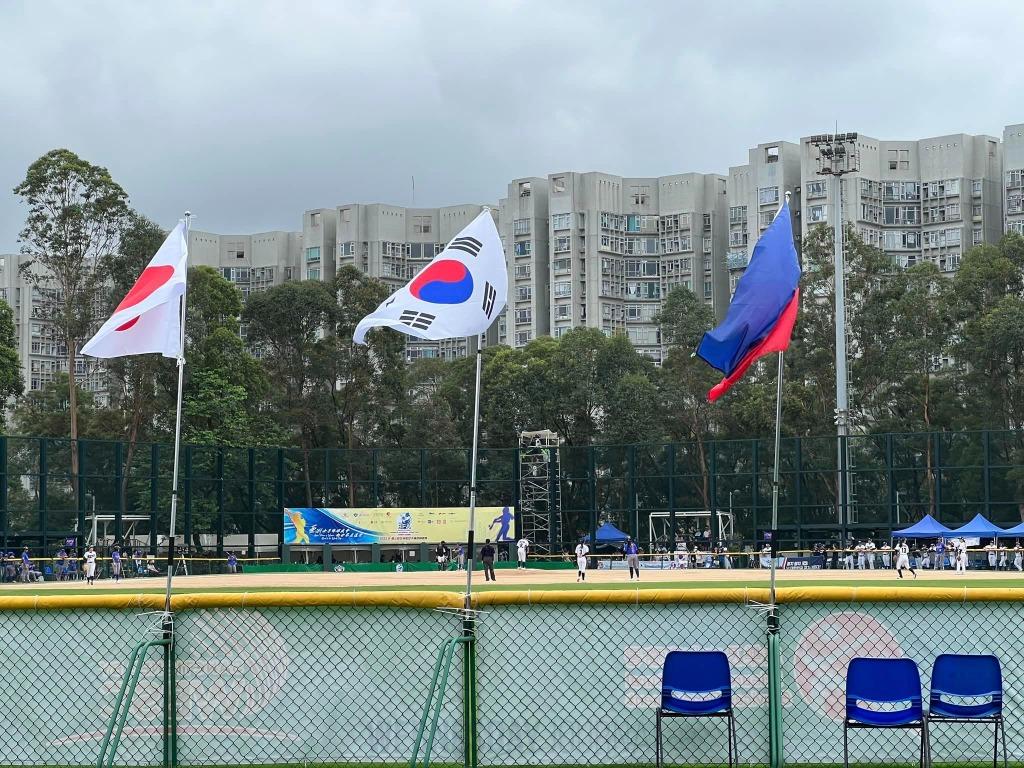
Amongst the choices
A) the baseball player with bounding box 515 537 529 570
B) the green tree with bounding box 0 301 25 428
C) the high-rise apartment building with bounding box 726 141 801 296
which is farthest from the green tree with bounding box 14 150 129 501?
the high-rise apartment building with bounding box 726 141 801 296

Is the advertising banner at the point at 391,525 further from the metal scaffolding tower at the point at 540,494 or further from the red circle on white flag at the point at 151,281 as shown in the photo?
the red circle on white flag at the point at 151,281

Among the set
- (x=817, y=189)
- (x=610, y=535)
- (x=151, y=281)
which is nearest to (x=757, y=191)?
(x=817, y=189)

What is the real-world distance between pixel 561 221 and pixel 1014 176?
38.0 meters

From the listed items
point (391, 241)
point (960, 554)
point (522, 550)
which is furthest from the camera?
point (391, 241)

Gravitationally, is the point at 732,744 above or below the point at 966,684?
below

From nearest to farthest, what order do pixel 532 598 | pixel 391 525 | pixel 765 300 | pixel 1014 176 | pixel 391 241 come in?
pixel 532 598 → pixel 765 300 → pixel 391 525 → pixel 1014 176 → pixel 391 241

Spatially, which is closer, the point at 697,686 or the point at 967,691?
the point at 967,691

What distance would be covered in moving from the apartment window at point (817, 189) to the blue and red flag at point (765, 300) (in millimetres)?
107053

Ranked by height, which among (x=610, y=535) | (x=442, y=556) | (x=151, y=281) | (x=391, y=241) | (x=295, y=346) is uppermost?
(x=391, y=241)

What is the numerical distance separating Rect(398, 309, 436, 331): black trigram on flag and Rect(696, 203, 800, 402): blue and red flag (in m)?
2.66

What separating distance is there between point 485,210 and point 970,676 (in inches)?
228

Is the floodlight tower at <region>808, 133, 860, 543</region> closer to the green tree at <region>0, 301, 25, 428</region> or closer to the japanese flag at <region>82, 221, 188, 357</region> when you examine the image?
the green tree at <region>0, 301, 25, 428</region>

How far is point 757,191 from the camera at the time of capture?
395 feet

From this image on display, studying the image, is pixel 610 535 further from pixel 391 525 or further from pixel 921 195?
pixel 921 195
